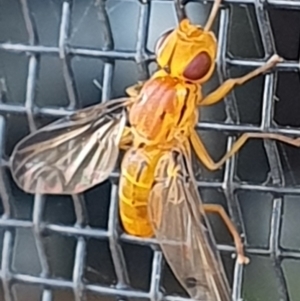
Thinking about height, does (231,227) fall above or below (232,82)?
below

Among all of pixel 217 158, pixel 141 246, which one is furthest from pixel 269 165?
pixel 141 246

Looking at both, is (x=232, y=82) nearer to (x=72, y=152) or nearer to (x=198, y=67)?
(x=198, y=67)

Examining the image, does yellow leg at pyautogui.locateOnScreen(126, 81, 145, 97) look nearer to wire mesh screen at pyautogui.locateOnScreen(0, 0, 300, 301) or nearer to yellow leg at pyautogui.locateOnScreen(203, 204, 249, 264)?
wire mesh screen at pyautogui.locateOnScreen(0, 0, 300, 301)

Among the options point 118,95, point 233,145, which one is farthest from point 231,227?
point 118,95

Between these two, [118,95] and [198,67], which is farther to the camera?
[118,95]

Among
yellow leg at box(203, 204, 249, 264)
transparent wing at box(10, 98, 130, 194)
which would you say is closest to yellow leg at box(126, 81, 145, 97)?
transparent wing at box(10, 98, 130, 194)

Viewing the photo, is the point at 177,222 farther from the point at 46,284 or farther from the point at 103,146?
the point at 46,284

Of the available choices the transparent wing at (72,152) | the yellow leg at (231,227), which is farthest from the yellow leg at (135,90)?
the yellow leg at (231,227)
